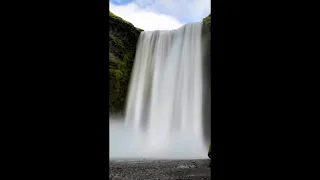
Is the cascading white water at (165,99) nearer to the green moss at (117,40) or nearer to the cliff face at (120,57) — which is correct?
the cliff face at (120,57)

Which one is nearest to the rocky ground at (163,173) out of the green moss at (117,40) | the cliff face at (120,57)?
the cliff face at (120,57)

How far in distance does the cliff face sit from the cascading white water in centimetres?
51

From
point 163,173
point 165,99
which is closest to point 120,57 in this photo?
point 165,99

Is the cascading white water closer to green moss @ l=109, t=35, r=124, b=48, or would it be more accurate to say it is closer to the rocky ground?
green moss @ l=109, t=35, r=124, b=48

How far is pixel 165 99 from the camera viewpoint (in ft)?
53.6

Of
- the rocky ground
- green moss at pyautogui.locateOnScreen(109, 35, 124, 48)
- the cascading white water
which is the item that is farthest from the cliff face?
the rocky ground

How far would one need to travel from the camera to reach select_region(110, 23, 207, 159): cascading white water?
586 inches

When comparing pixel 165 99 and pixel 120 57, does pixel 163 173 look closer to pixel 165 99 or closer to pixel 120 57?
pixel 165 99

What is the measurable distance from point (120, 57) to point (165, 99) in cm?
496

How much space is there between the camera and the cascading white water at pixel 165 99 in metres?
14.9

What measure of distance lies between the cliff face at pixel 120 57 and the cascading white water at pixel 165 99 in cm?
51
